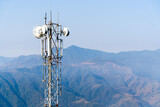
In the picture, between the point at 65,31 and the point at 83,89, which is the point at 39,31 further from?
the point at 83,89

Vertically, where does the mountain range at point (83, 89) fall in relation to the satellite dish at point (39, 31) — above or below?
below

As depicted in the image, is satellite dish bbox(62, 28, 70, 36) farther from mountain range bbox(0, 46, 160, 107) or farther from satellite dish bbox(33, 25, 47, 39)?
mountain range bbox(0, 46, 160, 107)

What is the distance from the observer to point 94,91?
148 metres

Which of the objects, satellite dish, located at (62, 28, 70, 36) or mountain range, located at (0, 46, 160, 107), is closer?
satellite dish, located at (62, 28, 70, 36)

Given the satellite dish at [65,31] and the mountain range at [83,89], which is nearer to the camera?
the satellite dish at [65,31]

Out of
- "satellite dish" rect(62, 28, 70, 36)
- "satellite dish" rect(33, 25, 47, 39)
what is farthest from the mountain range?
"satellite dish" rect(33, 25, 47, 39)

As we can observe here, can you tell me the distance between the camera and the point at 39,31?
33.2ft

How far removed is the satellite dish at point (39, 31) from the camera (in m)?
9.98

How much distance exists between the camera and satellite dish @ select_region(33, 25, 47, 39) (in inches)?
393

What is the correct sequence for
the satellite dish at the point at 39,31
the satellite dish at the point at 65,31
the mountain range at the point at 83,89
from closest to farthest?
the satellite dish at the point at 39,31 < the satellite dish at the point at 65,31 < the mountain range at the point at 83,89

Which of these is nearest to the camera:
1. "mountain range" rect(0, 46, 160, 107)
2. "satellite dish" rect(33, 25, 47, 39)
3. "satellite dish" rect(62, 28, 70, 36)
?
"satellite dish" rect(33, 25, 47, 39)

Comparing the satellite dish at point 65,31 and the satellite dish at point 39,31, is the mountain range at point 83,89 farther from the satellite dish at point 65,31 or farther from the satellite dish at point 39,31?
the satellite dish at point 39,31

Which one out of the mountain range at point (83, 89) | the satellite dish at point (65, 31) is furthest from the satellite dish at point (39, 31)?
the mountain range at point (83, 89)

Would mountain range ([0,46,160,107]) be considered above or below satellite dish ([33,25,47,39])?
below
